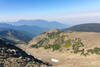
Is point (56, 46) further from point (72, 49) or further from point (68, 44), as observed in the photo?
point (72, 49)

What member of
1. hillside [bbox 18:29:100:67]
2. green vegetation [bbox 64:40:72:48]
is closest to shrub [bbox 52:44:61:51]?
hillside [bbox 18:29:100:67]

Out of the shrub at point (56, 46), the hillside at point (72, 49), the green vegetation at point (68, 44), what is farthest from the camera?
the shrub at point (56, 46)

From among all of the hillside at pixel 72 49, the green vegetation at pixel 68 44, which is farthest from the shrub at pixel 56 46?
the green vegetation at pixel 68 44

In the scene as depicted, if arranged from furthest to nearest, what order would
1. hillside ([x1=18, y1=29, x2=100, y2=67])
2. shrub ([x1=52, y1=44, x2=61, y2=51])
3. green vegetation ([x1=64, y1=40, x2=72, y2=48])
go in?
shrub ([x1=52, y1=44, x2=61, y2=51]), green vegetation ([x1=64, y1=40, x2=72, y2=48]), hillside ([x1=18, y1=29, x2=100, y2=67])

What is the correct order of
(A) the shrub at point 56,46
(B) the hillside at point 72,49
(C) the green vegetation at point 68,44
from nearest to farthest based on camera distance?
(B) the hillside at point 72,49, (C) the green vegetation at point 68,44, (A) the shrub at point 56,46

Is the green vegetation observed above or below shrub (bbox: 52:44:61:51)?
above

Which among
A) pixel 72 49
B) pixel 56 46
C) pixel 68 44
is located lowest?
pixel 72 49

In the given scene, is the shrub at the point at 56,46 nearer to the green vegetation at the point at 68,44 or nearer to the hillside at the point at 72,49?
the hillside at the point at 72,49

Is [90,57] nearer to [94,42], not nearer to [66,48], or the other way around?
[94,42]

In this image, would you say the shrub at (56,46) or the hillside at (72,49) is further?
the shrub at (56,46)

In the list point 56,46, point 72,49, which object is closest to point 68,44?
point 72,49

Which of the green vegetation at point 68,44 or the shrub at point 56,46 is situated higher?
the green vegetation at point 68,44

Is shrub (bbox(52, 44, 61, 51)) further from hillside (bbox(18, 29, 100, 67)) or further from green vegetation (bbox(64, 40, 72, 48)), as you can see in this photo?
green vegetation (bbox(64, 40, 72, 48))
